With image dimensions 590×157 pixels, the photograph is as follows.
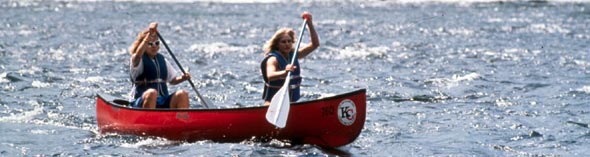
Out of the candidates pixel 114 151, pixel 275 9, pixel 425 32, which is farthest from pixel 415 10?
pixel 114 151

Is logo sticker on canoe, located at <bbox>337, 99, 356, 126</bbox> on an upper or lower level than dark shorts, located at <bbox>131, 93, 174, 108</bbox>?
lower

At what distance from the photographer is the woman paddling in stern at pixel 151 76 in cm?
1228

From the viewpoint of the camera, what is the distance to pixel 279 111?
11031mm

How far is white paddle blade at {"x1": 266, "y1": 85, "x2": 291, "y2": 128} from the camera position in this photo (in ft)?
36.2

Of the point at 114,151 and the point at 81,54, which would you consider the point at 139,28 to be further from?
the point at 114,151

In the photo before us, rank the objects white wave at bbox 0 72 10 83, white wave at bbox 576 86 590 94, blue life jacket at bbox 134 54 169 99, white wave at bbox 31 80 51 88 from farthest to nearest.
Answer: white wave at bbox 0 72 10 83 < white wave at bbox 31 80 51 88 < white wave at bbox 576 86 590 94 < blue life jacket at bbox 134 54 169 99

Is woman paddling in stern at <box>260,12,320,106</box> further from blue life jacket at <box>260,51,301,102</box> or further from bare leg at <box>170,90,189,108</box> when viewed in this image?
bare leg at <box>170,90,189,108</box>

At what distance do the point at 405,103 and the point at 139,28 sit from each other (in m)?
21.4

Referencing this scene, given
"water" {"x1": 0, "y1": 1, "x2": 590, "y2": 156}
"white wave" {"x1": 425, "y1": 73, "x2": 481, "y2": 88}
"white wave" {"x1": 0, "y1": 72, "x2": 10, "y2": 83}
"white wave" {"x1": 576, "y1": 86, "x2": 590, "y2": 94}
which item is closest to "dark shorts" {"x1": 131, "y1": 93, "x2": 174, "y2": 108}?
"water" {"x1": 0, "y1": 1, "x2": 590, "y2": 156}

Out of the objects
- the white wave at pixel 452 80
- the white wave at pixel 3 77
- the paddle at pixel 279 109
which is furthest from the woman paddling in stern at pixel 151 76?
the white wave at pixel 452 80

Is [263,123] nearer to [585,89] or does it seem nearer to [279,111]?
[279,111]

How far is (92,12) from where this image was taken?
153 feet

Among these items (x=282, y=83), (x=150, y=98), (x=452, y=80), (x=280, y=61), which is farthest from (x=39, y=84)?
(x=280, y=61)

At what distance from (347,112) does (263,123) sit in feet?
Answer: 2.88
